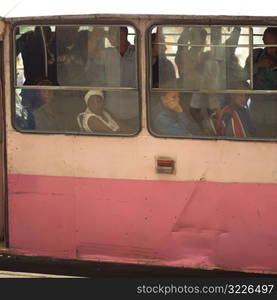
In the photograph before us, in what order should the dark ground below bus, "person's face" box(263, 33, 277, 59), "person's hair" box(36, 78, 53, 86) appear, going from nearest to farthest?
"person's face" box(263, 33, 277, 59) → "person's hair" box(36, 78, 53, 86) → the dark ground below bus

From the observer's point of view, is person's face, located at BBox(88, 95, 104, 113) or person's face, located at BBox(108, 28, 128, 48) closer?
person's face, located at BBox(108, 28, 128, 48)

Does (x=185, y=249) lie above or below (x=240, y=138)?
below

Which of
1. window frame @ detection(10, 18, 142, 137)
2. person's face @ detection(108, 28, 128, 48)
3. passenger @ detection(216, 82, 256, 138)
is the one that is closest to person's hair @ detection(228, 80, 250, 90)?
passenger @ detection(216, 82, 256, 138)

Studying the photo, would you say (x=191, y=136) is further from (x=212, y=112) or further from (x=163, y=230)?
(x=163, y=230)

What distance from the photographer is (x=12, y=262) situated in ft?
23.6

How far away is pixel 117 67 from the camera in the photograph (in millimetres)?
6312

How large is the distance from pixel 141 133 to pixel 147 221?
28.2 inches

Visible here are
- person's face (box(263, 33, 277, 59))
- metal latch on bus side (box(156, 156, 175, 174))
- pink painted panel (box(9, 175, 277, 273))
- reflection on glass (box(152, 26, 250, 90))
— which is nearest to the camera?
person's face (box(263, 33, 277, 59))

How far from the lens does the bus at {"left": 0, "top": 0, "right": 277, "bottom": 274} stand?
6.07 meters

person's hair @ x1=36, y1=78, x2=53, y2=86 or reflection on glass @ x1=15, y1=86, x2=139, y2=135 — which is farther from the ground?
person's hair @ x1=36, y1=78, x2=53, y2=86

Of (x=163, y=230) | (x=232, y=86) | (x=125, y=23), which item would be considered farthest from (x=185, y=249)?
(x=125, y=23)

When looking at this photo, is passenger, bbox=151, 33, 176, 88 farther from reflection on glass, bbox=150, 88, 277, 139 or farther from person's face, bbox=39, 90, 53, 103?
person's face, bbox=39, 90, 53, 103

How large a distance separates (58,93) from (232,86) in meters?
1.44

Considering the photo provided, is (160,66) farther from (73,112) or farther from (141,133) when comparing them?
(73,112)
